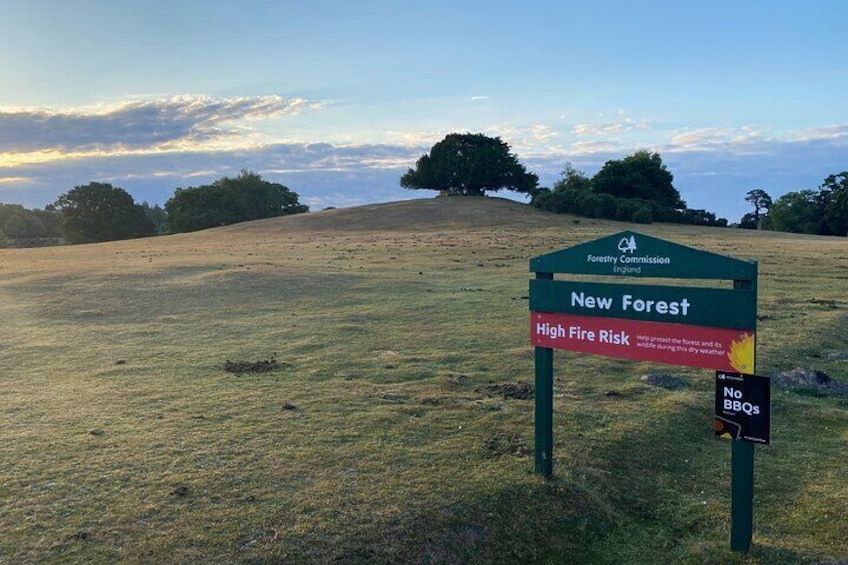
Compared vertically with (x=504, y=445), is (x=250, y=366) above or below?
above

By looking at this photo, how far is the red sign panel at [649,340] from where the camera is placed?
5355 millimetres

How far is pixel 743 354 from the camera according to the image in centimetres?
531

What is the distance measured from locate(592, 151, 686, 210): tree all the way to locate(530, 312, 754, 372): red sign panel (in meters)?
71.1

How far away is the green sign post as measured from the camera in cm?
532

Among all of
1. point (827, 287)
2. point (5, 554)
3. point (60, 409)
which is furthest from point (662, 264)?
point (827, 287)

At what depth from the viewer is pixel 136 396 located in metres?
9.14

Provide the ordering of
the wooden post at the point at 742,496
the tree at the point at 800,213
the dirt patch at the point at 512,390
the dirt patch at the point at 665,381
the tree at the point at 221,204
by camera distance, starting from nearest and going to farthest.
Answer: the wooden post at the point at 742,496
the dirt patch at the point at 512,390
the dirt patch at the point at 665,381
the tree at the point at 800,213
the tree at the point at 221,204

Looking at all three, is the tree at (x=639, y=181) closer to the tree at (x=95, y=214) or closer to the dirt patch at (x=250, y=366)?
the tree at (x=95, y=214)

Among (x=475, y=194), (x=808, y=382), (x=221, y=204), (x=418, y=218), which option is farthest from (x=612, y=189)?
(x=808, y=382)

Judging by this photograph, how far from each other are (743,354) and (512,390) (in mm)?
4465

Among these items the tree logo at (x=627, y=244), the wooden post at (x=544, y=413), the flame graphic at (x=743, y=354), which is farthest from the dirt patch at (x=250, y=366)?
the flame graphic at (x=743, y=354)

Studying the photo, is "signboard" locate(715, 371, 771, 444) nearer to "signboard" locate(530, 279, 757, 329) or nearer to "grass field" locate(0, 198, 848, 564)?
"signboard" locate(530, 279, 757, 329)

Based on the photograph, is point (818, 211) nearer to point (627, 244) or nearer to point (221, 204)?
point (221, 204)

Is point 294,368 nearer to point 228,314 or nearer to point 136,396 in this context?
point 136,396
